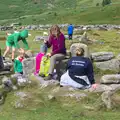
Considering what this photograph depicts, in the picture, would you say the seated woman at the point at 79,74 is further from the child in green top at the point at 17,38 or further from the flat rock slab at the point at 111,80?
the child in green top at the point at 17,38

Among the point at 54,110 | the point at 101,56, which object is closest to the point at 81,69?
the point at 54,110

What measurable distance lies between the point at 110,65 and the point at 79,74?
20.3ft

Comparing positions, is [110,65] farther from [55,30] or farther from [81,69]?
[81,69]

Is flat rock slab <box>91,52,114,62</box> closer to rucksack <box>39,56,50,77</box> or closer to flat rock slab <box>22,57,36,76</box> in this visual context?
flat rock slab <box>22,57,36,76</box>

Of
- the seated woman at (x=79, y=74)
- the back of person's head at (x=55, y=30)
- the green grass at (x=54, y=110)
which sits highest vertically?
the back of person's head at (x=55, y=30)

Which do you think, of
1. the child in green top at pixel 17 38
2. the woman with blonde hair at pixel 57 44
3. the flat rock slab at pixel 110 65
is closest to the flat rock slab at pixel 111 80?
the woman with blonde hair at pixel 57 44

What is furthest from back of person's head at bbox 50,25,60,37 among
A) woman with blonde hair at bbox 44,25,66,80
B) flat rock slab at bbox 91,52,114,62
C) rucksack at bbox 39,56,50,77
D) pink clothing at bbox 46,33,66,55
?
flat rock slab at bbox 91,52,114,62

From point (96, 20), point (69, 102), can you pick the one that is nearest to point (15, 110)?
point (69, 102)

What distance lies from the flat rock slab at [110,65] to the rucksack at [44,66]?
4.03 metres

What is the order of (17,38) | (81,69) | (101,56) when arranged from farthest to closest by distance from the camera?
(17,38) < (101,56) < (81,69)

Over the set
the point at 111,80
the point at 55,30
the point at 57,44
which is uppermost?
the point at 55,30

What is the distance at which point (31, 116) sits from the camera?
12.8 meters

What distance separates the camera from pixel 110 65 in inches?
840

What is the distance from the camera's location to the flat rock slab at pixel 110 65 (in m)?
21.1
